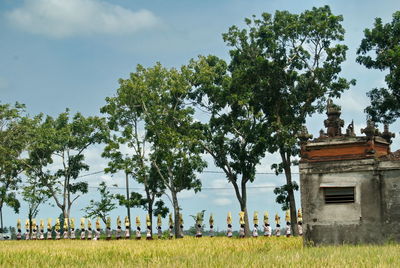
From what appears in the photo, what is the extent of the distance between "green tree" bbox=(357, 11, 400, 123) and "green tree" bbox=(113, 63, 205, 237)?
43.3 feet

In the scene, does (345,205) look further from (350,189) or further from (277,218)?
(277,218)

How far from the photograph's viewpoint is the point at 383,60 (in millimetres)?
39375

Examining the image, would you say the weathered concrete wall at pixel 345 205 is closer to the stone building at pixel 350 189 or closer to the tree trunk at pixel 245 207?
the stone building at pixel 350 189

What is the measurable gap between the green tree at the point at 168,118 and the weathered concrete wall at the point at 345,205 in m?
19.4

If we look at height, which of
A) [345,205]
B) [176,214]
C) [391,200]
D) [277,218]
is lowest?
[277,218]

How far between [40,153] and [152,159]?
48.4 feet

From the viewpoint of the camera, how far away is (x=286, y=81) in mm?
40656

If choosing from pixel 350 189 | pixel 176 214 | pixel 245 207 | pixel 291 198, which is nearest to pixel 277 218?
pixel 291 198

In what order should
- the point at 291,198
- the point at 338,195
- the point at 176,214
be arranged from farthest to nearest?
1. the point at 176,214
2. the point at 291,198
3. the point at 338,195

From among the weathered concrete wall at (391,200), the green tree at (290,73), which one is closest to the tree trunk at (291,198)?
the green tree at (290,73)

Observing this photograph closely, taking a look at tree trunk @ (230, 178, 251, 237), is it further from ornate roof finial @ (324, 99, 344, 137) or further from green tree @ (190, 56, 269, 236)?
ornate roof finial @ (324, 99, 344, 137)

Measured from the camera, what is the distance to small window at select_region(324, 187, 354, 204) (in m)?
24.1

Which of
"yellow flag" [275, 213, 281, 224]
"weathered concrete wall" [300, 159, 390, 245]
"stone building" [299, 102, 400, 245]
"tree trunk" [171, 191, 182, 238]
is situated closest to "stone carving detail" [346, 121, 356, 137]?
"stone building" [299, 102, 400, 245]

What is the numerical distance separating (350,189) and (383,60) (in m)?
18.2
